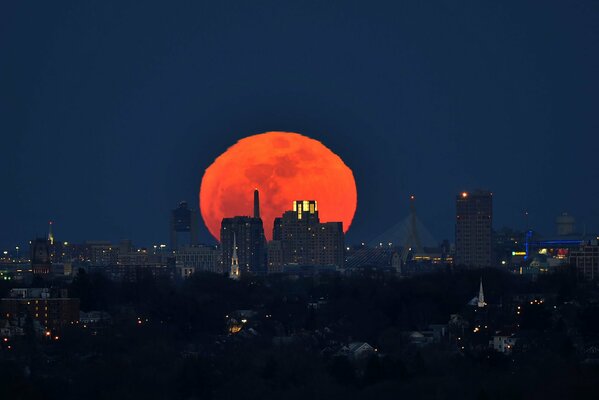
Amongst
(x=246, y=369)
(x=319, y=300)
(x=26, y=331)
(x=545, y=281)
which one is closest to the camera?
(x=246, y=369)

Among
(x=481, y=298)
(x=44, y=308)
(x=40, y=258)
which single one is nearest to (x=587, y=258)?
(x=40, y=258)

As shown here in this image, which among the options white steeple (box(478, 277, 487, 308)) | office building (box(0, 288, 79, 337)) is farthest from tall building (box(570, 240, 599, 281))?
office building (box(0, 288, 79, 337))

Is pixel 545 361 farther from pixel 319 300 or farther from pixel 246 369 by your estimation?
pixel 319 300

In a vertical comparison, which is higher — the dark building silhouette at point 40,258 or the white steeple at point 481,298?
the dark building silhouette at point 40,258

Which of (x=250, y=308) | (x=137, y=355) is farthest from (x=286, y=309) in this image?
(x=137, y=355)

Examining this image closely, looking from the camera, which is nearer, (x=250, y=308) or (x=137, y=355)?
(x=137, y=355)

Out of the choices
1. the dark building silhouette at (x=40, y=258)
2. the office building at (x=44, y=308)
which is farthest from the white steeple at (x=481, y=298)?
the dark building silhouette at (x=40, y=258)

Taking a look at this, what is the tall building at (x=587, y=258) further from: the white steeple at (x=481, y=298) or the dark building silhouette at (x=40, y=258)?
the white steeple at (x=481, y=298)

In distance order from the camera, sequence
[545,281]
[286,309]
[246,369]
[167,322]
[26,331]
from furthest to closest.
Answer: [545,281] < [286,309] < [167,322] < [26,331] < [246,369]

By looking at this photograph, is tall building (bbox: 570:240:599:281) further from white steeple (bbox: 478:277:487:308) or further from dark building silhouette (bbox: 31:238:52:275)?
white steeple (bbox: 478:277:487:308)
